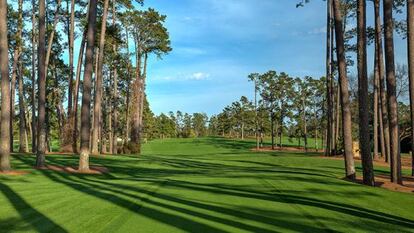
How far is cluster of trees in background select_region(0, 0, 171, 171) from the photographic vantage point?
63.2 ft

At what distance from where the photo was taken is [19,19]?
34.8 metres

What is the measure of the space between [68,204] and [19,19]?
98.4 ft

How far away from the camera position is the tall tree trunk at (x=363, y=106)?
15.9 metres

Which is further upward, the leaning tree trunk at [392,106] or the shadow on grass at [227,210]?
the leaning tree trunk at [392,106]

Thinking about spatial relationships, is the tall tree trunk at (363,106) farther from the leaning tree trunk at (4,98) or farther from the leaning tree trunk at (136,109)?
the leaning tree trunk at (136,109)

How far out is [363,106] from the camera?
16.1 metres

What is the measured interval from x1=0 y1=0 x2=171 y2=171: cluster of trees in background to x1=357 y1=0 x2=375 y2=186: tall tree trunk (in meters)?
11.6

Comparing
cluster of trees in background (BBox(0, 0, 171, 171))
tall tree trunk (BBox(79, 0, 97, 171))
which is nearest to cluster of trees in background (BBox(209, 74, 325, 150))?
cluster of trees in background (BBox(0, 0, 171, 171))

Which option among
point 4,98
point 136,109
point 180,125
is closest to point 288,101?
point 136,109

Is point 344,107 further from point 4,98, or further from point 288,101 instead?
point 288,101

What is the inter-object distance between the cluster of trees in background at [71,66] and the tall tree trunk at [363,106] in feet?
38.0

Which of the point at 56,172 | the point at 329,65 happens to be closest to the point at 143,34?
the point at 329,65

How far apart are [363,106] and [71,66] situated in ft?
83.8

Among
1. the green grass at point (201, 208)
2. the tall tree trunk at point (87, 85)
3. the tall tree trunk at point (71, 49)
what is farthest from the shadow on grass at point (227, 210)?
the tall tree trunk at point (71, 49)
